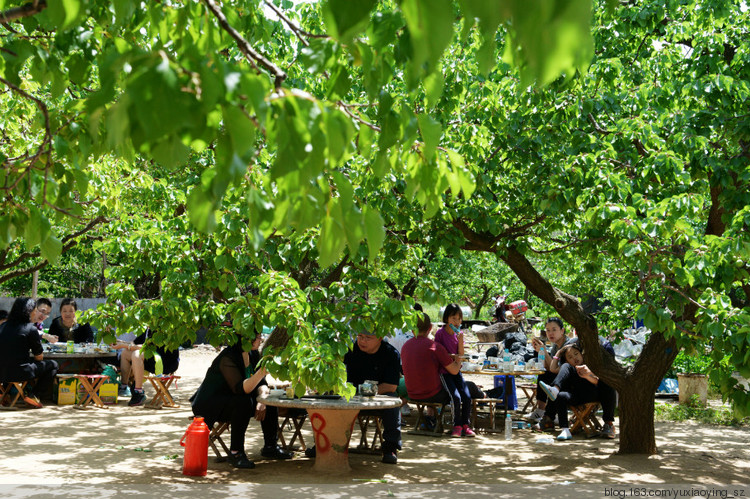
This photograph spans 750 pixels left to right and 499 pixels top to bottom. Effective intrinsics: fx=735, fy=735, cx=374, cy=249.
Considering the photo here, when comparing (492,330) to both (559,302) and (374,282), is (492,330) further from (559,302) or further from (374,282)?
(374,282)

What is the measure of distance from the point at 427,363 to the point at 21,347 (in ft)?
20.5

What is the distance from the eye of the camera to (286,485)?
669 cm

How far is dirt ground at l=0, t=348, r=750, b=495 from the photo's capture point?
7145 millimetres

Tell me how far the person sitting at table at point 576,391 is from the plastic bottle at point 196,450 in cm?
493

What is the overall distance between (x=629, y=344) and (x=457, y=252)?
476 inches

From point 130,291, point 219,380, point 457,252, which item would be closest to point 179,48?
point 130,291

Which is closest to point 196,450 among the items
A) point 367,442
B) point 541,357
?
point 367,442

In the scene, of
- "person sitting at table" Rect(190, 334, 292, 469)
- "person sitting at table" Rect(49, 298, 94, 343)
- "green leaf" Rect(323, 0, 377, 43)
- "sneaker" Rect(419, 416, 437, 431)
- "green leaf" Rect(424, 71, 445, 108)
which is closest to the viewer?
"green leaf" Rect(323, 0, 377, 43)

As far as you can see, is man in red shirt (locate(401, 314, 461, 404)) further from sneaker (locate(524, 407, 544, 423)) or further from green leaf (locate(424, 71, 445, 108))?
green leaf (locate(424, 71, 445, 108))

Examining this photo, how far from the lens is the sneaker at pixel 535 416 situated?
37.3ft

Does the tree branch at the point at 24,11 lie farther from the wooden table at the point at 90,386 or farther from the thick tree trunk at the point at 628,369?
the wooden table at the point at 90,386

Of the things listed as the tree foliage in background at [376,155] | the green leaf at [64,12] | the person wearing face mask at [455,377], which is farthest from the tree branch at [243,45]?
the person wearing face mask at [455,377]

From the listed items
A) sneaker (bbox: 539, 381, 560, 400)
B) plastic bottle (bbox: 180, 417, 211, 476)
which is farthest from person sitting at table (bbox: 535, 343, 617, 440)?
plastic bottle (bbox: 180, 417, 211, 476)

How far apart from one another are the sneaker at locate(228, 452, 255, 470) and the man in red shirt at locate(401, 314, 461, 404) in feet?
9.99
